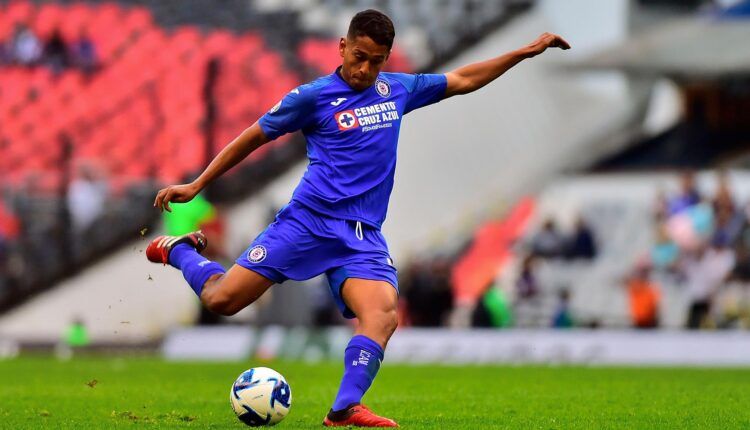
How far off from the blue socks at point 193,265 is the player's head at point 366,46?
1.28 metres

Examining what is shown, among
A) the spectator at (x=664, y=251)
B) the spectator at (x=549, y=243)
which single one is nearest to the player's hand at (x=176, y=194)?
the spectator at (x=664, y=251)

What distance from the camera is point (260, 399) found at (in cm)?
759

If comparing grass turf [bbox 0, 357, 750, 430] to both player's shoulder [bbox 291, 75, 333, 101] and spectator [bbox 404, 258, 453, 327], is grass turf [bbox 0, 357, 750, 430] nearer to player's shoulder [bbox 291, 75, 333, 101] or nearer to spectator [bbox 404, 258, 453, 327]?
player's shoulder [bbox 291, 75, 333, 101]

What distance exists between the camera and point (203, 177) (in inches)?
302

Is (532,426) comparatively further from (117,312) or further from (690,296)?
(117,312)

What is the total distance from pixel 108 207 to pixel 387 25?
1595 centimetres

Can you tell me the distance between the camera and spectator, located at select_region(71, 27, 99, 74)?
1077 inches

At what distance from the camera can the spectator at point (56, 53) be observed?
27.5 metres

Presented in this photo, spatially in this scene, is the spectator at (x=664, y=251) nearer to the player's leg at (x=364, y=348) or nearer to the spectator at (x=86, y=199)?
the spectator at (x=86, y=199)

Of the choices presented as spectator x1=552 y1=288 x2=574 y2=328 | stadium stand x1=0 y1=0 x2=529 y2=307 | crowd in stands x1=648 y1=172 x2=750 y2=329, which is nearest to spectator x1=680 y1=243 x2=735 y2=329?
crowd in stands x1=648 y1=172 x2=750 y2=329

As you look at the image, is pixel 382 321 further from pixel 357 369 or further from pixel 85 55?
pixel 85 55

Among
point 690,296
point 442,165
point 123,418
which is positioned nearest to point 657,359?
point 690,296

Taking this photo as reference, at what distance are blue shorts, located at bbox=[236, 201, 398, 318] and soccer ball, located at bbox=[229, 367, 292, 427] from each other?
531 mm

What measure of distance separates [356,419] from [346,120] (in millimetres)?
1536
